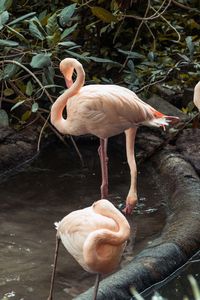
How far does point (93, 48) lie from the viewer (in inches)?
255

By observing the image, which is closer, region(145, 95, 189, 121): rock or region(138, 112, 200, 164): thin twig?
region(138, 112, 200, 164): thin twig

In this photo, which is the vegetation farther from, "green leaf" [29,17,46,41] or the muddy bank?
the muddy bank

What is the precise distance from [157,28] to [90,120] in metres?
2.66

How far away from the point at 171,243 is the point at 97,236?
1.08 meters

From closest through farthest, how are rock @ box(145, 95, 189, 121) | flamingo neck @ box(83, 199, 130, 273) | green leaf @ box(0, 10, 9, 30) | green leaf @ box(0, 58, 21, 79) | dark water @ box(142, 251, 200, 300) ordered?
flamingo neck @ box(83, 199, 130, 273)
dark water @ box(142, 251, 200, 300)
green leaf @ box(0, 10, 9, 30)
green leaf @ box(0, 58, 21, 79)
rock @ box(145, 95, 189, 121)

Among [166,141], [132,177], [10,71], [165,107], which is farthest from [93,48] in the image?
[132,177]

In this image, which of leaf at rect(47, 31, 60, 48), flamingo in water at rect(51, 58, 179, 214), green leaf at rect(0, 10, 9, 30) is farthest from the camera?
leaf at rect(47, 31, 60, 48)

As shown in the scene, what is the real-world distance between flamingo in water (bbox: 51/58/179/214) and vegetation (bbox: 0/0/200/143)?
540mm

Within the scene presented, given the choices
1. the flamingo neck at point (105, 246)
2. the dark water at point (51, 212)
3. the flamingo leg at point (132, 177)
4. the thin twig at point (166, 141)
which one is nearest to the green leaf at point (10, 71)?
the dark water at point (51, 212)

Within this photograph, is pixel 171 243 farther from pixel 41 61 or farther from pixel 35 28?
pixel 35 28

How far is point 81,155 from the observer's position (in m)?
5.67

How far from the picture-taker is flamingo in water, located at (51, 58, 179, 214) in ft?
13.4

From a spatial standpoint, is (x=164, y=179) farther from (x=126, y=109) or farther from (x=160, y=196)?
(x=126, y=109)

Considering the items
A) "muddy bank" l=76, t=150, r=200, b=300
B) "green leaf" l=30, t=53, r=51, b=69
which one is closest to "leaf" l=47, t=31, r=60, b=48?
"green leaf" l=30, t=53, r=51, b=69
